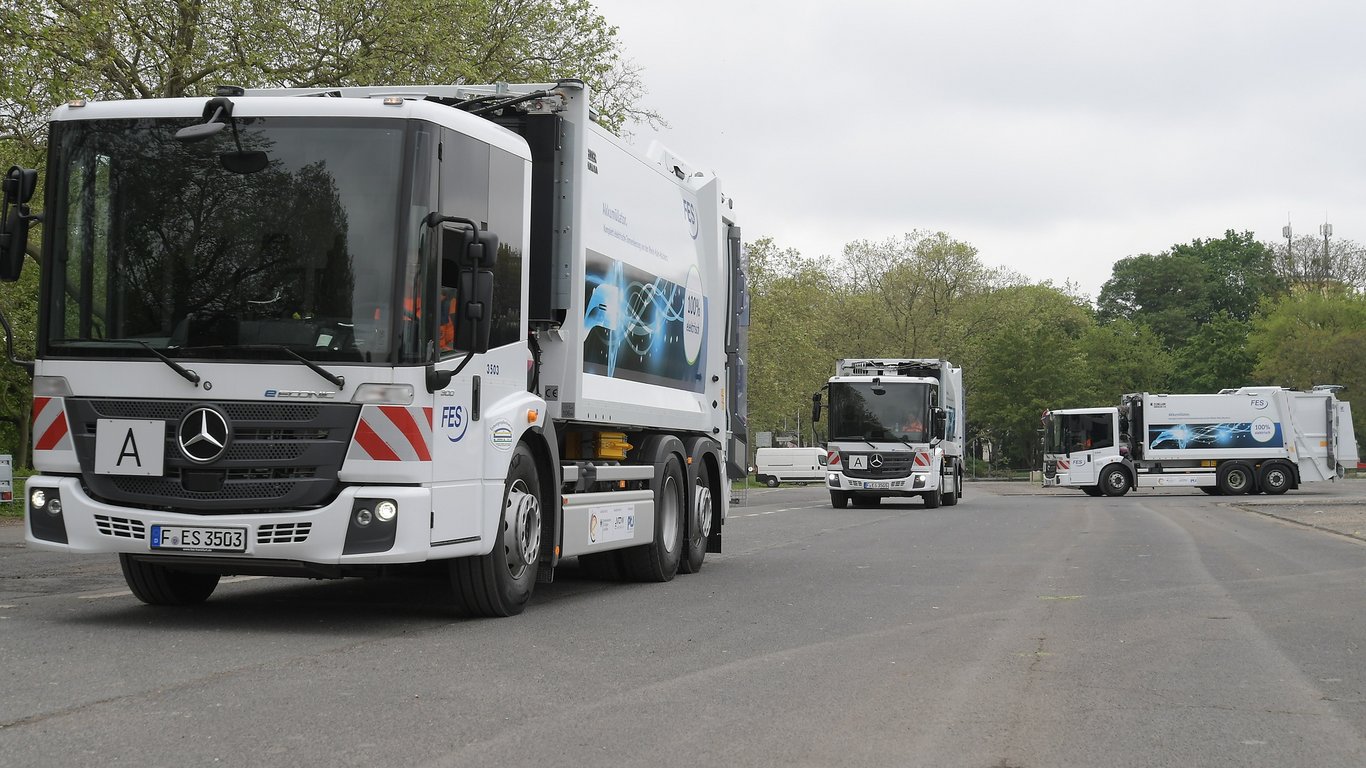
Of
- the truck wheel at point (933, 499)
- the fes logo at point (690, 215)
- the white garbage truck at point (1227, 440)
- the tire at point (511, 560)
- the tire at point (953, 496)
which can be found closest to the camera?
the tire at point (511, 560)

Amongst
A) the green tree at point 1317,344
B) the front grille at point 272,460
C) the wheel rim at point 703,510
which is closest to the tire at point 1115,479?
the green tree at point 1317,344

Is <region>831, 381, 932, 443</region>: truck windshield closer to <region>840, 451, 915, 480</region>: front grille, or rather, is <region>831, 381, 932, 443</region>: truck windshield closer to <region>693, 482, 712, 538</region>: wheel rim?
<region>840, 451, 915, 480</region>: front grille

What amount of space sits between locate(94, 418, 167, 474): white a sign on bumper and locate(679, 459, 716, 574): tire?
618 cm

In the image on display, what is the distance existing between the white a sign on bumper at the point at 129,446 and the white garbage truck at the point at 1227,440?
141 feet

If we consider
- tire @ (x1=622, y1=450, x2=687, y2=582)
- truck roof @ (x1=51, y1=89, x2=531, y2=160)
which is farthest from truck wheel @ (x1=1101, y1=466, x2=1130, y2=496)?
truck roof @ (x1=51, y1=89, x2=531, y2=160)

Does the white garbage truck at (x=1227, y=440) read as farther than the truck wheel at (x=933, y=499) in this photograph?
Yes

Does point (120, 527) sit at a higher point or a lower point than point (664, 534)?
higher

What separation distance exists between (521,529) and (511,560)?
8.4 inches

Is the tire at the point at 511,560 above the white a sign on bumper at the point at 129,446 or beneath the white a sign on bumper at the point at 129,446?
beneath

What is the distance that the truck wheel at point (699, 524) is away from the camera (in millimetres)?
13852

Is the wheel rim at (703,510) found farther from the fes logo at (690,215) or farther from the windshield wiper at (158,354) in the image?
the windshield wiper at (158,354)

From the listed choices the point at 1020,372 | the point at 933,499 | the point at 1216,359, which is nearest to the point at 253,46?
the point at 933,499

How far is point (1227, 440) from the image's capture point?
156ft

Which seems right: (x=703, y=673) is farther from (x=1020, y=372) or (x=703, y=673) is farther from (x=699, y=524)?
(x=1020, y=372)
